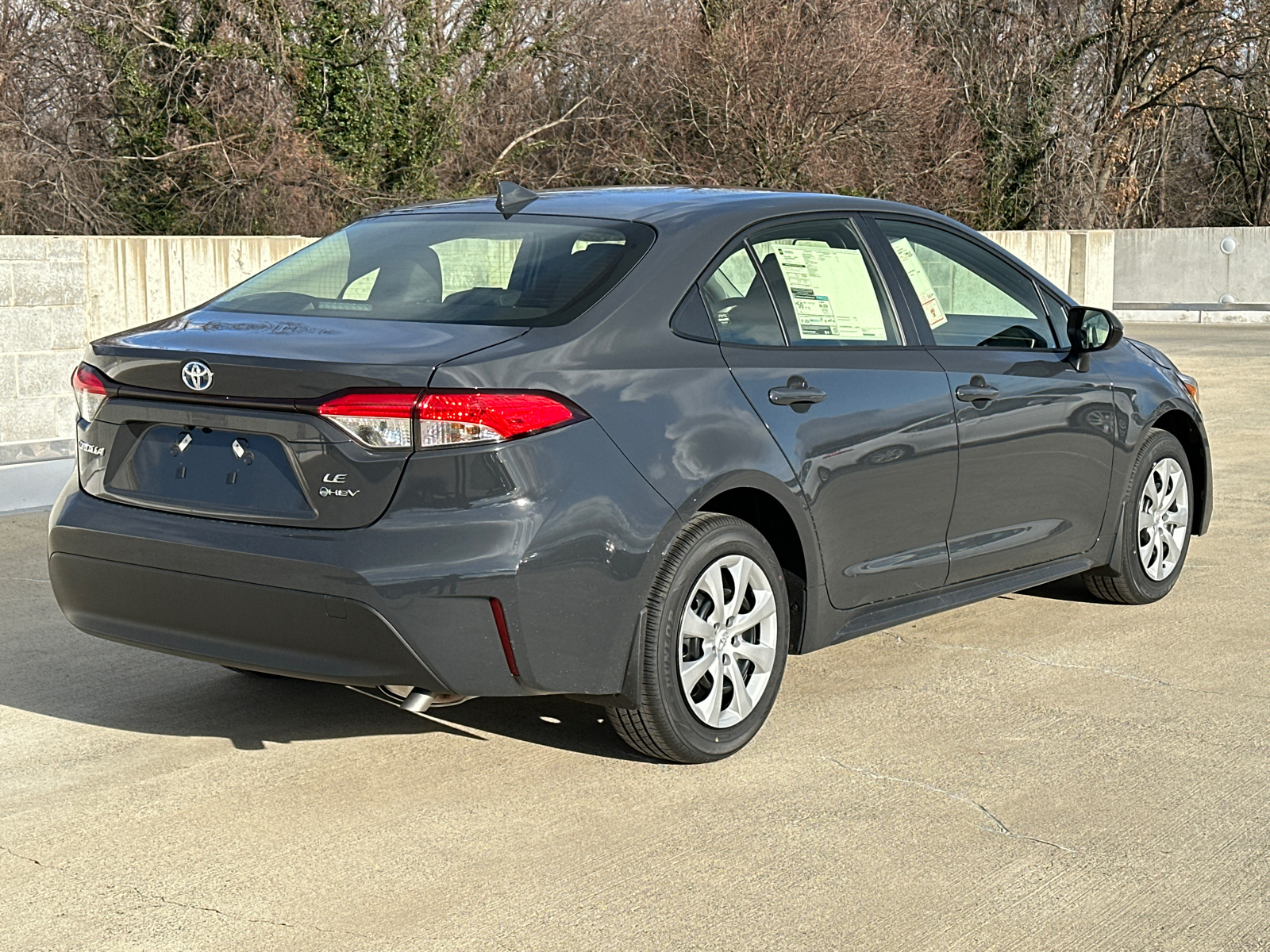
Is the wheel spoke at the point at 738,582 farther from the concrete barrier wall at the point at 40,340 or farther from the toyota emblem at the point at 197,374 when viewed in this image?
the concrete barrier wall at the point at 40,340

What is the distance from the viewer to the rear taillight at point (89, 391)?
469 centimetres

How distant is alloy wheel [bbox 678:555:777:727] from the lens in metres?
4.76

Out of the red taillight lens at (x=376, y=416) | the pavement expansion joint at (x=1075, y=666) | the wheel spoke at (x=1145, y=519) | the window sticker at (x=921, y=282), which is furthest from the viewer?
the wheel spoke at (x=1145, y=519)

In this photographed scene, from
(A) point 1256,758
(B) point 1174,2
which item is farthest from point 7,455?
(B) point 1174,2

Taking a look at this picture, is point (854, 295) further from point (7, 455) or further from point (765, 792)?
point (7, 455)

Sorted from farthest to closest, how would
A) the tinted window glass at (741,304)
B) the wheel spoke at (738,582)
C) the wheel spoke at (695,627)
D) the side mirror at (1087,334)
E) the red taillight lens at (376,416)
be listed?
1. the side mirror at (1087,334)
2. the tinted window glass at (741,304)
3. the wheel spoke at (738,582)
4. the wheel spoke at (695,627)
5. the red taillight lens at (376,416)

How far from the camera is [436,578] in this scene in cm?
420

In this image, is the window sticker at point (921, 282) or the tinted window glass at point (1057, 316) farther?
the tinted window glass at point (1057, 316)

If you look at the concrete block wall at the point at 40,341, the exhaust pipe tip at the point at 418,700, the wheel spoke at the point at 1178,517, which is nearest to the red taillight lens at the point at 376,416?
the exhaust pipe tip at the point at 418,700

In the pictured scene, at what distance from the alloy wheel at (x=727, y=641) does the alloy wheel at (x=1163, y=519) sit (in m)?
2.47

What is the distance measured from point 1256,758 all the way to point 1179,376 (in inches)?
99.8

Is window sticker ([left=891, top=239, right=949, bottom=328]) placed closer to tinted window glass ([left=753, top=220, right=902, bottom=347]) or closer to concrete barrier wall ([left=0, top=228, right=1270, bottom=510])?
tinted window glass ([left=753, top=220, right=902, bottom=347])

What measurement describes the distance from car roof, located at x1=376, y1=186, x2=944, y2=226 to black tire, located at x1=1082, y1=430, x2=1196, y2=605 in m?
1.61

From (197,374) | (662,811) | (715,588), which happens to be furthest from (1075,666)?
(197,374)
